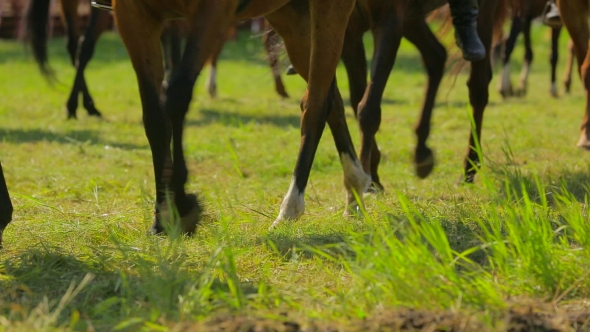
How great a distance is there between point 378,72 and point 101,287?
9.15ft

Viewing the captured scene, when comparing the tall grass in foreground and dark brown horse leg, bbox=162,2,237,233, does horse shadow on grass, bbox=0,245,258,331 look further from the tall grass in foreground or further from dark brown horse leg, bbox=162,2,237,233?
dark brown horse leg, bbox=162,2,237,233

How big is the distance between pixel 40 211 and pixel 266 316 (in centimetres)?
286

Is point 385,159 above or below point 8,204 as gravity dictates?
below

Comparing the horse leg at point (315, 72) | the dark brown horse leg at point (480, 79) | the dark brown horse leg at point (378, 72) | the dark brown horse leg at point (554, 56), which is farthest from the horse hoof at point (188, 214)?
the dark brown horse leg at point (554, 56)

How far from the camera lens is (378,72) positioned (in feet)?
19.7

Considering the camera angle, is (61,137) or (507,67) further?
(507,67)

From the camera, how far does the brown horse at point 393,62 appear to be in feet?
19.7

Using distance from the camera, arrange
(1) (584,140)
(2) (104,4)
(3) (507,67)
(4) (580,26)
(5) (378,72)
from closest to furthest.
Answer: (2) (104,4)
(5) (378,72)
(4) (580,26)
(1) (584,140)
(3) (507,67)

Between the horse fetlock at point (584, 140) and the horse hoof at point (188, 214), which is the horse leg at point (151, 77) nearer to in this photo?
the horse hoof at point (188, 214)

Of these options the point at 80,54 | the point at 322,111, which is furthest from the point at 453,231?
the point at 80,54

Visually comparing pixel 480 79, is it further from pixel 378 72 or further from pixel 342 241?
pixel 342 241

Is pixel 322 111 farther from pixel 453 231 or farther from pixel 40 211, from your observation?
pixel 40 211

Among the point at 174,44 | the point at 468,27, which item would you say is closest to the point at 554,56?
the point at 174,44

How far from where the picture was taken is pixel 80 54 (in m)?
11.3
